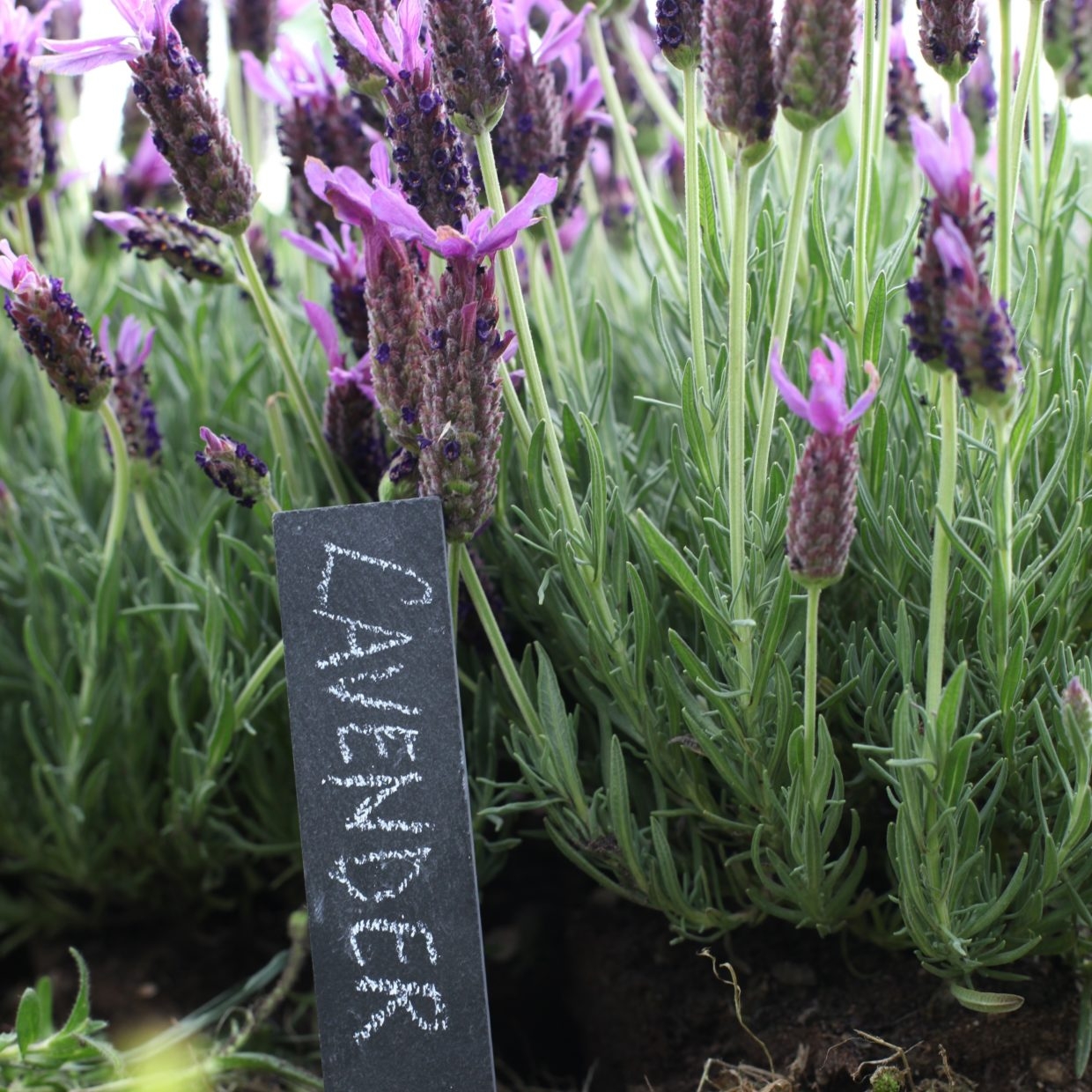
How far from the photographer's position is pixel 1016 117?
0.87m

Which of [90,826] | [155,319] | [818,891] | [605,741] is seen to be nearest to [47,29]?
[155,319]

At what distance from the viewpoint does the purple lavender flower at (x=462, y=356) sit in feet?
2.67

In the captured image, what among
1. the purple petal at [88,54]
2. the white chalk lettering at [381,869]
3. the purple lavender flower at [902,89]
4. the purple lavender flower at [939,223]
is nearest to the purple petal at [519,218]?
the purple lavender flower at [939,223]

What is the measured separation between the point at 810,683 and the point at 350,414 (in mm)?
530

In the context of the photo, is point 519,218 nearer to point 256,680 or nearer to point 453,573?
point 453,573

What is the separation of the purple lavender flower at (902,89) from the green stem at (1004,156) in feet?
1.87

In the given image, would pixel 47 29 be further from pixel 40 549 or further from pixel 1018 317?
pixel 1018 317

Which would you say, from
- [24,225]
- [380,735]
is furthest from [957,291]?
[24,225]

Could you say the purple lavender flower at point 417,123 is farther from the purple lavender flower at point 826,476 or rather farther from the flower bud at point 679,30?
the purple lavender flower at point 826,476

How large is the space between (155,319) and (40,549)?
383 millimetres

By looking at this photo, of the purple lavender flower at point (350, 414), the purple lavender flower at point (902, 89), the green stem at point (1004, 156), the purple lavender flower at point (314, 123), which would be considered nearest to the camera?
the green stem at point (1004, 156)

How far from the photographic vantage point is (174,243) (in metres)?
1.12

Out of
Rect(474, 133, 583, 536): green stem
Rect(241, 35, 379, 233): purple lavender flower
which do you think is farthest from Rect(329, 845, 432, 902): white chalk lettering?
Rect(241, 35, 379, 233): purple lavender flower

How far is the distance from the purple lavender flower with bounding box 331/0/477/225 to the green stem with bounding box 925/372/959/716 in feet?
1.29
